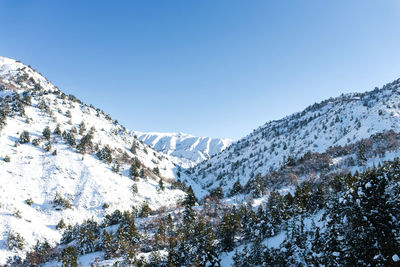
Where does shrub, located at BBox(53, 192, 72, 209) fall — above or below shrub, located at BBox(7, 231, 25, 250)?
above

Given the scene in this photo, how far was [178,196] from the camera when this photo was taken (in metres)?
103

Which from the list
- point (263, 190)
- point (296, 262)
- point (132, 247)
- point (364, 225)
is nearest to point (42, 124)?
point (132, 247)

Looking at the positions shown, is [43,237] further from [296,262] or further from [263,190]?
[263,190]

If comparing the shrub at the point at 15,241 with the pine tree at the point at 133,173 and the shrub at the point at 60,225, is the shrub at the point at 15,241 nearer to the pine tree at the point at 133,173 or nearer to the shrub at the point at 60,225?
the shrub at the point at 60,225

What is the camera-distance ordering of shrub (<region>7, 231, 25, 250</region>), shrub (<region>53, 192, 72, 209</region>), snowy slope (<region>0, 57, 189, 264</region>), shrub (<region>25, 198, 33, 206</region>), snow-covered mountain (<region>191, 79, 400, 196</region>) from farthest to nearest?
snow-covered mountain (<region>191, 79, 400, 196</region>) → shrub (<region>53, 192, 72, 209</region>) → shrub (<region>25, 198, 33, 206</region>) → snowy slope (<region>0, 57, 189, 264</region>) → shrub (<region>7, 231, 25, 250</region>)

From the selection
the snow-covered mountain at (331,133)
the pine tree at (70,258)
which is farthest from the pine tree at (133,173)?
the snow-covered mountain at (331,133)

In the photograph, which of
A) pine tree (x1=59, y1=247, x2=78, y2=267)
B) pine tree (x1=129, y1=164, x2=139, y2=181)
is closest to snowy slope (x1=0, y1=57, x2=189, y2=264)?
pine tree (x1=129, y1=164, x2=139, y2=181)

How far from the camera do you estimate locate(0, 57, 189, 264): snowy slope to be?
208 feet

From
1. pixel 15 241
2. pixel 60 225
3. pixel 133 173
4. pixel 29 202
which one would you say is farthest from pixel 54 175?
pixel 133 173

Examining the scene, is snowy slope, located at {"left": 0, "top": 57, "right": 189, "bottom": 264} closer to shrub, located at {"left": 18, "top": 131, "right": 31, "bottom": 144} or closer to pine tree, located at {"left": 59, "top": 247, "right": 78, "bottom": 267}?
shrub, located at {"left": 18, "top": 131, "right": 31, "bottom": 144}

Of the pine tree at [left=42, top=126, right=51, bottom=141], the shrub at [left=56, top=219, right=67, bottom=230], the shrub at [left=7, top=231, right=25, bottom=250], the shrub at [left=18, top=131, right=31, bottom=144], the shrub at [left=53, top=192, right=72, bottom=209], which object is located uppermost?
the pine tree at [left=42, top=126, right=51, bottom=141]

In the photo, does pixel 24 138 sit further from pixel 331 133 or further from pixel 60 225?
pixel 331 133

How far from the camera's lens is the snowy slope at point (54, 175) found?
63.4 m

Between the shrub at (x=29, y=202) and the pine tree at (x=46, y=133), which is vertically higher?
the pine tree at (x=46, y=133)
